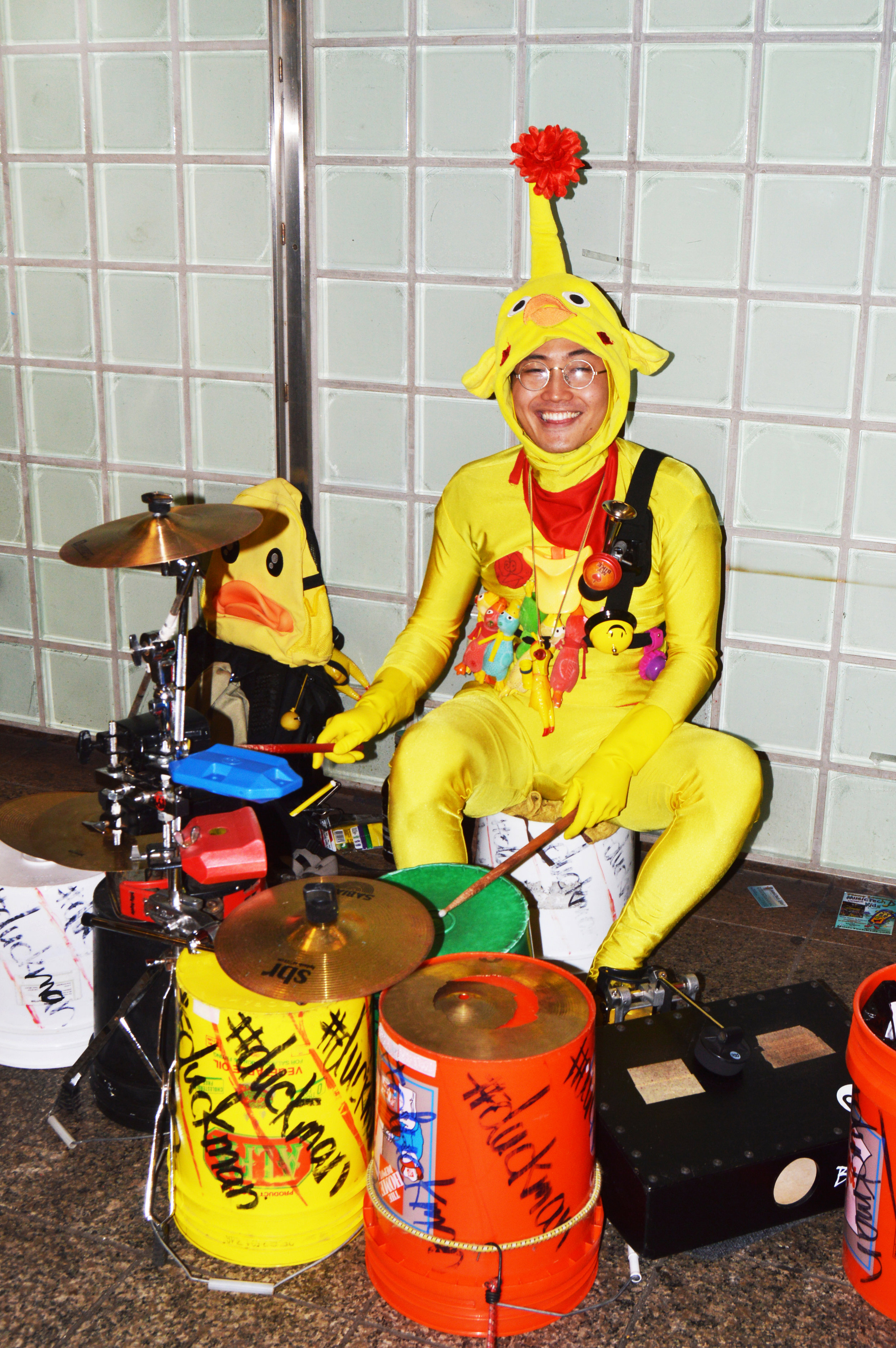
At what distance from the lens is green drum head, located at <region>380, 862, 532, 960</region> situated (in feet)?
7.39

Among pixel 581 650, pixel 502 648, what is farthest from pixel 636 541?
pixel 502 648

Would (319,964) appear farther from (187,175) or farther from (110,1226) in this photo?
(187,175)

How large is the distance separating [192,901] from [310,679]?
1221 mm

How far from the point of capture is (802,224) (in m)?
2.95

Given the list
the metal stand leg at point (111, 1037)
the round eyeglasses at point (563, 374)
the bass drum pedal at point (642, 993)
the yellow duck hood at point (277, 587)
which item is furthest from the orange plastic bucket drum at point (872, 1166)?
the yellow duck hood at point (277, 587)

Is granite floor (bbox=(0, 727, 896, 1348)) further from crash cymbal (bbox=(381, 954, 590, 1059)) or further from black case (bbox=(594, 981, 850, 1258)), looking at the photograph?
crash cymbal (bbox=(381, 954, 590, 1059))

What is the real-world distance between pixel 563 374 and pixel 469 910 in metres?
1.20

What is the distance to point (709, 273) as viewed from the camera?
3045 mm

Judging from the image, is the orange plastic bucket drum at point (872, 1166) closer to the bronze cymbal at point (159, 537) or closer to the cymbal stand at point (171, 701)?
the cymbal stand at point (171, 701)

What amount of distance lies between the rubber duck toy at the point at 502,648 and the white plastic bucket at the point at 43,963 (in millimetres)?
992

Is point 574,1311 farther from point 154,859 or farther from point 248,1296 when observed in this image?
point 154,859

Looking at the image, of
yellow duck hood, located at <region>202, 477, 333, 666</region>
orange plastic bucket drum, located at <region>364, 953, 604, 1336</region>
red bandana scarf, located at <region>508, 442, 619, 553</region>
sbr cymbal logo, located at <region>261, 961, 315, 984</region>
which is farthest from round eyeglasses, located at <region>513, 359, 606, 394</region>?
sbr cymbal logo, located at <region>261, 961, 315, 984</region>

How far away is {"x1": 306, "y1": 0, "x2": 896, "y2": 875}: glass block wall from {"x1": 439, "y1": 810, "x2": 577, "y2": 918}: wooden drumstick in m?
0.90

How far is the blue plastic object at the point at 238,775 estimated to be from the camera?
2.15m
